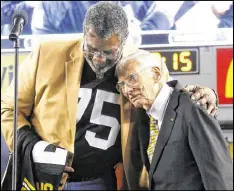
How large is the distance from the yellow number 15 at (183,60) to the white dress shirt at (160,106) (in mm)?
1308

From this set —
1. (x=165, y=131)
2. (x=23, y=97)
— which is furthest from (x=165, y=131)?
(x=23, y=97)

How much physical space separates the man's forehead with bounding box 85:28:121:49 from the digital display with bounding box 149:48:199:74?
1314mm

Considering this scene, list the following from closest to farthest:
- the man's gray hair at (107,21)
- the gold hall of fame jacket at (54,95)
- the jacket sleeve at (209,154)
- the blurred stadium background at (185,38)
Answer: the jacket sleeve at (209,154) → the man's gray hair at (107,21) → the gold hall of fame jacket at (54,95) → the blurred stadium background at (185,38)

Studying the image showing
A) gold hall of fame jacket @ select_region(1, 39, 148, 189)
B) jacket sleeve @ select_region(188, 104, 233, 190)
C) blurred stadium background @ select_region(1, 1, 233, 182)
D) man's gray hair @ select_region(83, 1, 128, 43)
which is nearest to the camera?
jacket sleeve @ select_region(188, 104, 233, 190)

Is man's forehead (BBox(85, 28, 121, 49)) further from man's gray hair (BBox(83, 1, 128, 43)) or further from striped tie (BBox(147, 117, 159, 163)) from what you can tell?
striped tie (BBox(147, 117, 159, 163))

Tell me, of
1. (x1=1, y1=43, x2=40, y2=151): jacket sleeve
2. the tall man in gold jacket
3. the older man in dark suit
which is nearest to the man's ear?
the older man in dark suit

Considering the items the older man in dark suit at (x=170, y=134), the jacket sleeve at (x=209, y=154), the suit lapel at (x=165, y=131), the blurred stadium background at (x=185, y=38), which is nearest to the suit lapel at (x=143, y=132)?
the older man in dark suit at (x=170, y=134)

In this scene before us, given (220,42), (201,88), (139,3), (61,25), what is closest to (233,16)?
(220,42)

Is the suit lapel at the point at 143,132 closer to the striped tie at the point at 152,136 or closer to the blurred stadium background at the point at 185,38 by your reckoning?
the striped tie at the point at 152,136

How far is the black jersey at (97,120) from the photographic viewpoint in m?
1.90

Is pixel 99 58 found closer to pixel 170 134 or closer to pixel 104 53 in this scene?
pixel 104 53

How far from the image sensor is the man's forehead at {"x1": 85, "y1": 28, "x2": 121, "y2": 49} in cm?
177

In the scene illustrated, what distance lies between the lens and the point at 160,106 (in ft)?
5.82

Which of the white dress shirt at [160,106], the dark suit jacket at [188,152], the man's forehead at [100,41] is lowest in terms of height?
the dark suit jacket at [188,152]
